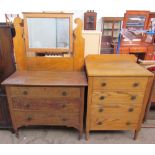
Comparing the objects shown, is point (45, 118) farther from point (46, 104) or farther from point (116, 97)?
point (116, 97)

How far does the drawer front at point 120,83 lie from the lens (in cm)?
133

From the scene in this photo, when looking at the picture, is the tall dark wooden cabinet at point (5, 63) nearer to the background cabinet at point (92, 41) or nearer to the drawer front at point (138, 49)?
the background cabinet at point (92, 41)

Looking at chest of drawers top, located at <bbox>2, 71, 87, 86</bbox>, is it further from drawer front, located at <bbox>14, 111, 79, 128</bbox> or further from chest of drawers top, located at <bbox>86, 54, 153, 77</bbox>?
drawer front, located at <bbox>14, 111, 79, 128</bbox>

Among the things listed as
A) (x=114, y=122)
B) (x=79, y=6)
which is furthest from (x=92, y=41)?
(x=79, y=6)

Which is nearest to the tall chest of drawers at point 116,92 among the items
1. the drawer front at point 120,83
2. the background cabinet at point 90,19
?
the drawer front at point 120,83

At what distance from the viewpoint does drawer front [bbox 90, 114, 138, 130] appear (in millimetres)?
1521

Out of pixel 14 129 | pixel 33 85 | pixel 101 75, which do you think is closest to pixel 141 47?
pixel 101 75

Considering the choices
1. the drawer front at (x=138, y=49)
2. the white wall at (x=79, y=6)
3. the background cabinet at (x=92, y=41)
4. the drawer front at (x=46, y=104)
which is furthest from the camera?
the white wall at (x=79, y=6)

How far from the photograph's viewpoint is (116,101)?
144 centimetres

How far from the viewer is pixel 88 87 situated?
135 cm

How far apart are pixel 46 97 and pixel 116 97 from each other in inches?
27.0

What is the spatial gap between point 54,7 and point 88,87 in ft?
12.3

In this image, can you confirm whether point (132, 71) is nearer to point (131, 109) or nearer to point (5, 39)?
point (131, 109)

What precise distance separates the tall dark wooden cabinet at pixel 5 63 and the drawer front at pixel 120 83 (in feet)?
2.95
